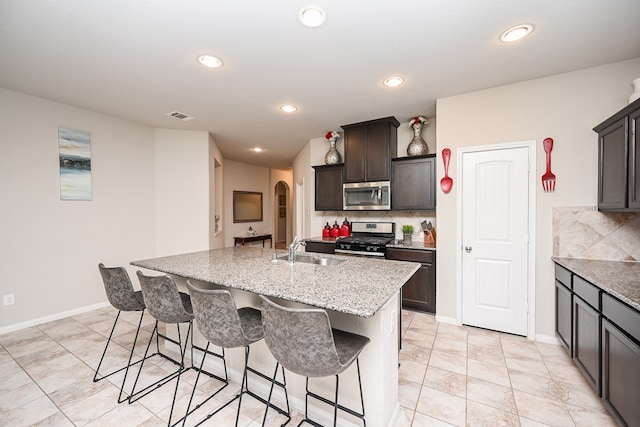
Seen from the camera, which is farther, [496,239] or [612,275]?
[496,239]

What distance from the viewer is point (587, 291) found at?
1.94 meters

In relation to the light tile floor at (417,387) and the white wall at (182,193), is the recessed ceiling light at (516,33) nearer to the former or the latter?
the light tile floor at (417,387)

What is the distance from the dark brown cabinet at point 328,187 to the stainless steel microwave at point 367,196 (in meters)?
0.19

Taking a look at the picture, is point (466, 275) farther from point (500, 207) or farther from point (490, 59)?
point (490, 59)


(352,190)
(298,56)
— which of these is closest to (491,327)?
(352,190)

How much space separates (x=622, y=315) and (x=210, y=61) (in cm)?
331

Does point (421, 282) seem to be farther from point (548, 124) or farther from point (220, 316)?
point (220, 316)

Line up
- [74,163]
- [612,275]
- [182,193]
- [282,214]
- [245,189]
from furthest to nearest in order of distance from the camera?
[282,214], [245,189], [182,193], [74,163], [612,275]

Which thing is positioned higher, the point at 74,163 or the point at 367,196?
the point at 74,163

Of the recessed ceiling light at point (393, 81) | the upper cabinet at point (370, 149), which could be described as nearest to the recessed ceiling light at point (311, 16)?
the recessed ceiling light at point (393, 81)

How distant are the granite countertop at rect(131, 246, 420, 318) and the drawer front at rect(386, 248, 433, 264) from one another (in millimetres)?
1288

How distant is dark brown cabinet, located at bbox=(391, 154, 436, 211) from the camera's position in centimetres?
355

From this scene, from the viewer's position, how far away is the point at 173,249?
4.39 metres

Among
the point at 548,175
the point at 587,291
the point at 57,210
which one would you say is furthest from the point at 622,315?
the point at 57,210
